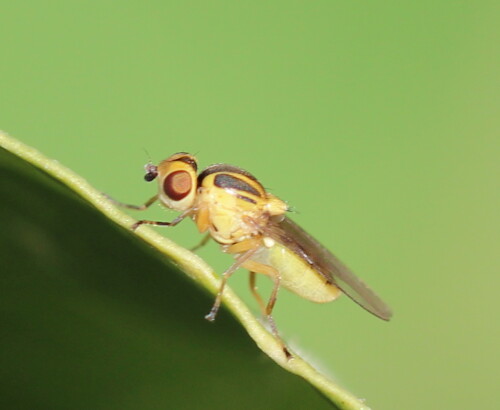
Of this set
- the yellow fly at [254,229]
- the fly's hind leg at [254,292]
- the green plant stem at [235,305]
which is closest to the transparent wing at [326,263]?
→ the yellow fly at [254,229]

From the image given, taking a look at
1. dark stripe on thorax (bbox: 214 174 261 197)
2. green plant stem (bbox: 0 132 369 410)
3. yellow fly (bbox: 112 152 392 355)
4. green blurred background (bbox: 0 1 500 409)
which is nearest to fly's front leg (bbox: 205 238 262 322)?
yellow fly (bbox: 112 152 392 355)

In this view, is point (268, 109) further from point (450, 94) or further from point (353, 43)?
point (450, 94)

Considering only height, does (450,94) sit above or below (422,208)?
above

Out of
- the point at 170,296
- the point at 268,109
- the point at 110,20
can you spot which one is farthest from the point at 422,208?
the point at 170,296

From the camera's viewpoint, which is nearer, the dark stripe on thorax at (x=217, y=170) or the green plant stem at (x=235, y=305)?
the green plant stem at (x=235, y=305)

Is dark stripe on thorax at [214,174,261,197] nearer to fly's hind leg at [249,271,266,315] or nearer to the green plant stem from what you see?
fly's hind leg at [249,271,266,315]

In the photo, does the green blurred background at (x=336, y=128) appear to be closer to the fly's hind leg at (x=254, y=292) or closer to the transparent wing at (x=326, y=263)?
the fly's hind leg at (x=254, y=292)
